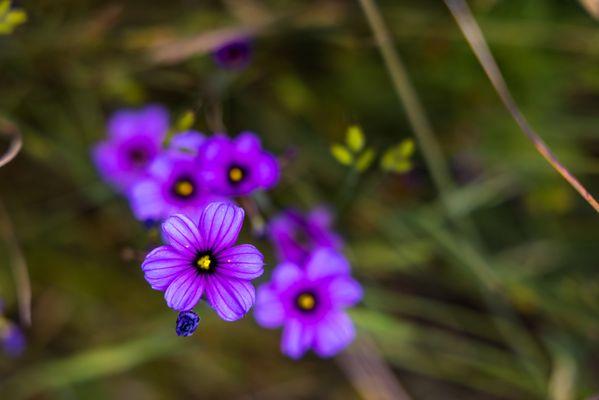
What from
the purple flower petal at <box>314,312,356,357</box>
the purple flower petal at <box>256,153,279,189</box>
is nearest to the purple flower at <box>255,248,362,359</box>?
the purple flower petal at <box>314,312,356,357</box>

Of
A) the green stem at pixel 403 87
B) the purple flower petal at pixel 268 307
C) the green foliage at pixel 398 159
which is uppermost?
the green stem at pixel 403 87

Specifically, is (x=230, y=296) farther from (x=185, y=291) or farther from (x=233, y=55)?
(x=233, y=55)

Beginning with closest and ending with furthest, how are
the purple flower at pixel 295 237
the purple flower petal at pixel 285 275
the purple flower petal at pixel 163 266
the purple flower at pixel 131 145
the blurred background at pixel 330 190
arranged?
the purple flower petal at pixel 163 266 → the purple flower petal at pixel 285 275 → the purple flower at pixel 295 237 → the purple flower at pixel 131 145 → the blurred background at pixel 330 190

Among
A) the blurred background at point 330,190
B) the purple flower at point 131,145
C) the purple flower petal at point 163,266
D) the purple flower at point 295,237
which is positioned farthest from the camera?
the blurred background at point 330,190

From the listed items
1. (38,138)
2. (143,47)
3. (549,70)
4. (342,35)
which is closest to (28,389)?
(38,138)

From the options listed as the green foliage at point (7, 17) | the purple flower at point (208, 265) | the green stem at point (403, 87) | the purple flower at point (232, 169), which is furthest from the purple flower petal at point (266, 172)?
the green foliage at point (7, 17)

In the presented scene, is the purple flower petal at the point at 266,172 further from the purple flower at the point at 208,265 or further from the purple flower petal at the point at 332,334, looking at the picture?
the purple flower petal at the point at 332,334

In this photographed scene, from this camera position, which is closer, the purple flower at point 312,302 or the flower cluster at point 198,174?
the flower cluster at point 198,174
